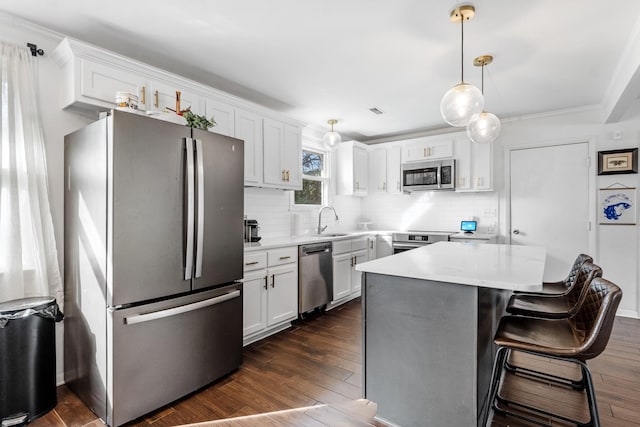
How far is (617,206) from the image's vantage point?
12.8 feet

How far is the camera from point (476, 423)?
5.35 feet

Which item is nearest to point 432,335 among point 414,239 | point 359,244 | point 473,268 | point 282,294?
point 473,268

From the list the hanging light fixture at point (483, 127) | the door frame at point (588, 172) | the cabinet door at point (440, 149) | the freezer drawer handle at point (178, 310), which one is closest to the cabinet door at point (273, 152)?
the freezer drawer handle at point (178, 310)

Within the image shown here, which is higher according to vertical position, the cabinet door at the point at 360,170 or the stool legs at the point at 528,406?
the cabinet door at the point at 360,170

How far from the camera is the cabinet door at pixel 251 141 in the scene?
328cm

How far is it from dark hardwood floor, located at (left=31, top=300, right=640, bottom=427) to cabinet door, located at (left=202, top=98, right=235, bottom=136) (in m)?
2.02

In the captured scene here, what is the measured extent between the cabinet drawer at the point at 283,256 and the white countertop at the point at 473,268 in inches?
51.6

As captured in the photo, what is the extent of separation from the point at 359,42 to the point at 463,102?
952mm

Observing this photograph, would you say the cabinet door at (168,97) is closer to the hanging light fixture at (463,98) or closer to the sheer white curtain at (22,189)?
the sheer white curtain at (22,189)

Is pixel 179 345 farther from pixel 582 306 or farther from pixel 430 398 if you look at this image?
pixel 582 306

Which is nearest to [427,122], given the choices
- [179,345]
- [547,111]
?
[547,111]

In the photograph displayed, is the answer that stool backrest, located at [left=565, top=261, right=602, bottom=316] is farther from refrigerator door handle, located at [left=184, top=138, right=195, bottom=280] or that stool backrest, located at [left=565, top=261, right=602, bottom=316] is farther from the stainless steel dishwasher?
refrigerator door handle, located at [left=184, top=138, right=195, bottom=280]

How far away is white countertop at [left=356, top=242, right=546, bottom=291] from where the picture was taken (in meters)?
1.55

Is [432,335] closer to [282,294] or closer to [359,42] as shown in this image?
[282,294]
